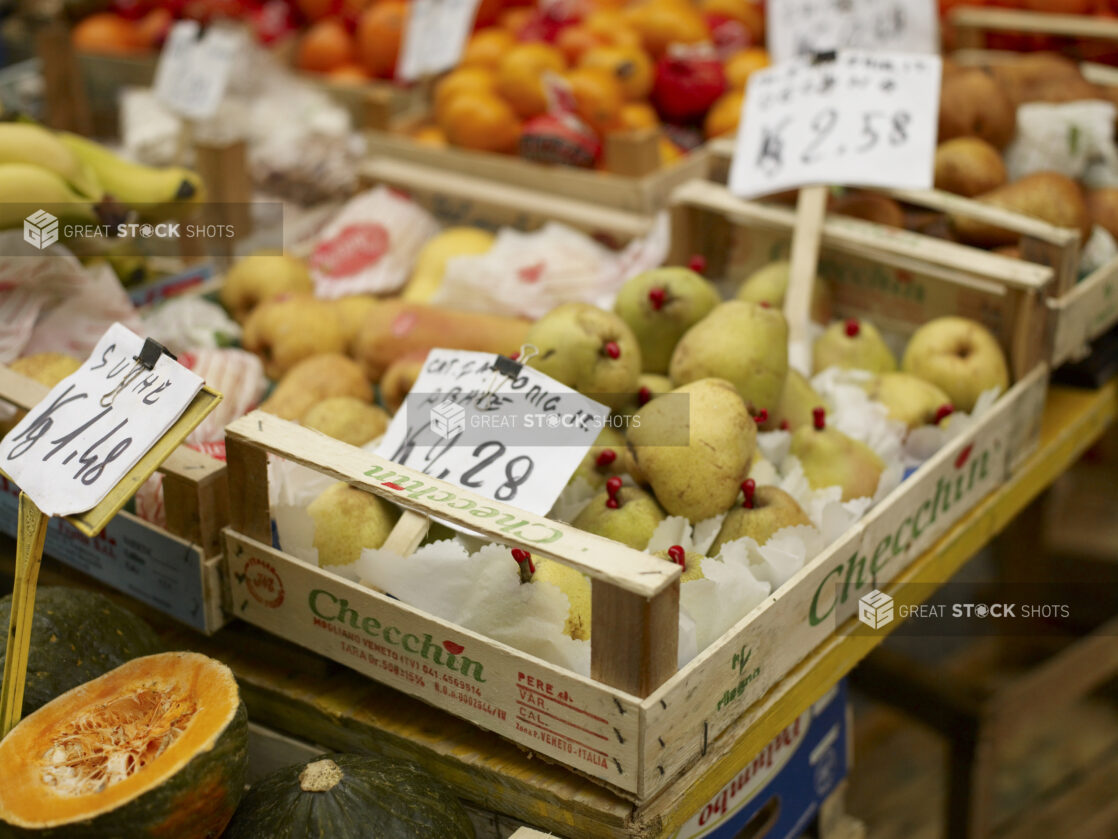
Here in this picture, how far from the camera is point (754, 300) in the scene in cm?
181

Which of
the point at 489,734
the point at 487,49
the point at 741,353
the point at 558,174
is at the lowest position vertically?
the point at 489,734

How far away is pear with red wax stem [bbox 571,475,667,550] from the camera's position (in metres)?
1.25

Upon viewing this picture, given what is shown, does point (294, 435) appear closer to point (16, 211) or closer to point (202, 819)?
point (202, 819)

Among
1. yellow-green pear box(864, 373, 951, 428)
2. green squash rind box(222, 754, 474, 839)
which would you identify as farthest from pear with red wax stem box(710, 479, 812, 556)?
green squash rind box(222, 754, 474, 839)

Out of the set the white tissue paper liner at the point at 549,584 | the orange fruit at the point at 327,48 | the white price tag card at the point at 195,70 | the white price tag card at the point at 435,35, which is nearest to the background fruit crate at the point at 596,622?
the white tissue paper liner at the point at 549,584

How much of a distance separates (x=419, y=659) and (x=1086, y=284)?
1260 millimetres

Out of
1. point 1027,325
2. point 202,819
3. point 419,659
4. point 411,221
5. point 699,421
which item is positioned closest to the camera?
point 202,819

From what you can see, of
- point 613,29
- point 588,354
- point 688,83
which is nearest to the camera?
point 588,354

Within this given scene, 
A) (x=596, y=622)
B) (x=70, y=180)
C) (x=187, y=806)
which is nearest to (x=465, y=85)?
(x=70, y=180)

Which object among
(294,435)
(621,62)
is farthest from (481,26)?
(294,435)

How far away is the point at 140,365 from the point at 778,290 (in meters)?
1.09

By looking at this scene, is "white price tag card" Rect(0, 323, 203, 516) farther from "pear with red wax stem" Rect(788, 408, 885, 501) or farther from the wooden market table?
"pear with red wax stem" Rect(788, 408, 885, 501)

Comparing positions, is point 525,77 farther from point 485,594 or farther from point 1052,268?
point 485,594

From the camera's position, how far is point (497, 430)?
4.07ft
